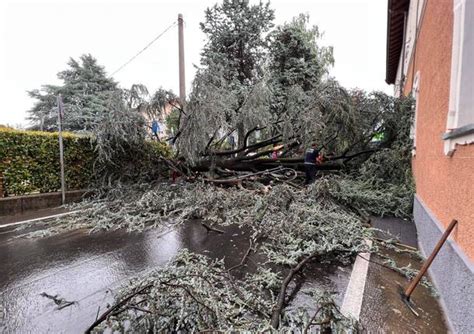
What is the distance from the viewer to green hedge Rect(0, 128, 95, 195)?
583 cm

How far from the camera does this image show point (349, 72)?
2284cm

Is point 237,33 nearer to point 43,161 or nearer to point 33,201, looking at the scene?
point 43,161

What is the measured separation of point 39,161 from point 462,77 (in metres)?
7.77

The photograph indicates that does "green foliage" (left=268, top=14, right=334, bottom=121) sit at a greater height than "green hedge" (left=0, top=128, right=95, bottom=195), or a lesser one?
greater

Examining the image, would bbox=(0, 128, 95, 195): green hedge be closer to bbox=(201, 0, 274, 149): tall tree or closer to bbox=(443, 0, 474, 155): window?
bbox=(443, 0, 474, 155): window

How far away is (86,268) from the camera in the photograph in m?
3.18

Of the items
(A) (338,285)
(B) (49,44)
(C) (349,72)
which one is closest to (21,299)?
(A) (338,285)

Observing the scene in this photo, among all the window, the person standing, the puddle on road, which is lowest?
the puddle on road

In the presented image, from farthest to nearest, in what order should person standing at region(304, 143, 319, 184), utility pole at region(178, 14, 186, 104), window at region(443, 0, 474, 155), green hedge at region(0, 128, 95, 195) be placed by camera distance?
1. utility pole at region(178, 14, 186, 104)
2. person standing at region(304, 143, 319, 184)
3. green hedge at region(0, 128, 95, 195)
4. window at region(443, 0, 474, 155)

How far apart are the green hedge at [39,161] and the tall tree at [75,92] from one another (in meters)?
13.4

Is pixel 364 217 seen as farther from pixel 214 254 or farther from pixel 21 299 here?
pixel 21 299

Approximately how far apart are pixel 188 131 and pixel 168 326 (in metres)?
5.18

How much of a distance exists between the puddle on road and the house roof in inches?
391

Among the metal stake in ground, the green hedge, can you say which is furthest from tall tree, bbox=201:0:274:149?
the metal stake in ground
